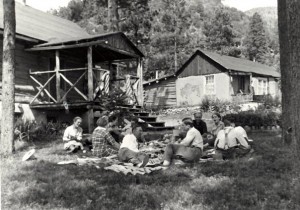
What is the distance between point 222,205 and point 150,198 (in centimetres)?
107

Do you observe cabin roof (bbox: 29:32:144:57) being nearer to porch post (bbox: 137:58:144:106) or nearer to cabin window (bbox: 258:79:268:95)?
porch post (bbox: 137:58:144:106)

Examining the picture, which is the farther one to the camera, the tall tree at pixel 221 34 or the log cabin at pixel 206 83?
the tall tree at pixel 221 34

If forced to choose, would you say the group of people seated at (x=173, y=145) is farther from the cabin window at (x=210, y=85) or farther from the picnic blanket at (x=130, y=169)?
the cabin window at (x=210, y=85)

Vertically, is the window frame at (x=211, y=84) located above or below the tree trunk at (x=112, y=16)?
below

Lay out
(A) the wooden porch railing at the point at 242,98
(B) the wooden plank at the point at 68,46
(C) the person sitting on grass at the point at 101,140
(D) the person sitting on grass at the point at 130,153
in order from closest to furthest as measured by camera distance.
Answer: (D) the person sitting on grass at the point at 130,153, (C) the person sitting on grass at the point at 101,140, (B) the wooden plank at the point at 68,46, (A) the wooden porch railing at the point at 242,98

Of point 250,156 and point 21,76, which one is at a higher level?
point 21,76

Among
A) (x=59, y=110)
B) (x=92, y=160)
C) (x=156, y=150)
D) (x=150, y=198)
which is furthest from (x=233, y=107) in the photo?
(x=150, y=198)

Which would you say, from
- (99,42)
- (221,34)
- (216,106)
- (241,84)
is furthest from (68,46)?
(221,34)

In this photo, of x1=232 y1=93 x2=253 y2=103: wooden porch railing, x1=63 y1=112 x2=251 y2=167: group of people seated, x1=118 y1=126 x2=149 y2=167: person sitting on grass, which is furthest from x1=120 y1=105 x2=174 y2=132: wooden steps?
x1=232 y1=93 x2=253 y2=103: wooden porch railing

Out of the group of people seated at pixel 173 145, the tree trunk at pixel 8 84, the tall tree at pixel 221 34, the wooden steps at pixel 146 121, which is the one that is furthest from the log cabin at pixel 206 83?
the tree trunk at pixel 8 84

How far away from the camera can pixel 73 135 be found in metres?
10.5

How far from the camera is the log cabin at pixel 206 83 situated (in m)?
30.5

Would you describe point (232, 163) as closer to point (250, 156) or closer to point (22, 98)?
point (250, 156)

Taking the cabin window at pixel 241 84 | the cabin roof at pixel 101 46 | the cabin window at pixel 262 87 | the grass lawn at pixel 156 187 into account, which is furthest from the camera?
the cabin window at pixel 262 87
